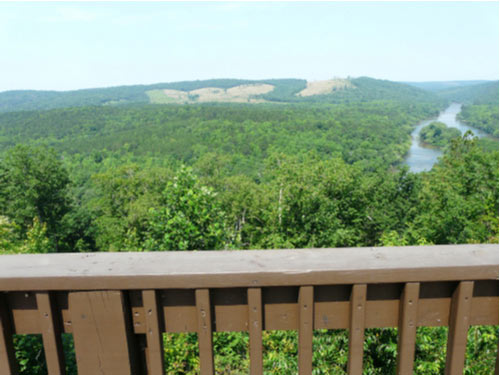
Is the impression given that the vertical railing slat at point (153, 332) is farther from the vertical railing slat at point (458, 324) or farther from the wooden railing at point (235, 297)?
the vertical railing slat at point (458, 324)

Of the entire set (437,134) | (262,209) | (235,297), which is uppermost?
(235,297)

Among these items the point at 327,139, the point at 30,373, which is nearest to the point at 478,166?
the point at 30,373

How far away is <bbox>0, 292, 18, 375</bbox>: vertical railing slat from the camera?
1.35 m

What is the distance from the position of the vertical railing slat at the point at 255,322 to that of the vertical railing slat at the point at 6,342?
820 mm

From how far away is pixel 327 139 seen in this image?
81.4 meters

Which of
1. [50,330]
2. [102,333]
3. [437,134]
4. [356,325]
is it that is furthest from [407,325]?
[437,134]

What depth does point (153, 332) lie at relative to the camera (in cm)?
136

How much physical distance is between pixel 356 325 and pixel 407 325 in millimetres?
172

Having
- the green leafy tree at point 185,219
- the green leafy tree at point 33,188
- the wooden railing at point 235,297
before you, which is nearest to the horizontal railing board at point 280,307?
the wooden railing at point 235,297

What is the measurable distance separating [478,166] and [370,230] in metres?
6.83

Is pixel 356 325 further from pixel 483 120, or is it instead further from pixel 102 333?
pixel 483 120

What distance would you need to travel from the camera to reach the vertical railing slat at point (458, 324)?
133cm

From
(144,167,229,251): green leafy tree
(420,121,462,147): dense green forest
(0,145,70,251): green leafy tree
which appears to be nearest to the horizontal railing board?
(144,167,229,251): green leafy tree

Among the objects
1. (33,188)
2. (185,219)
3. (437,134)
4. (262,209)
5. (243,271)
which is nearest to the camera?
(243,271)
